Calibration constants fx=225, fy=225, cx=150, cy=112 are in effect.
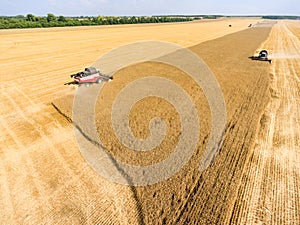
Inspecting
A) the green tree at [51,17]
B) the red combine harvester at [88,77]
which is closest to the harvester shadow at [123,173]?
the red combine harvester at [88,77]

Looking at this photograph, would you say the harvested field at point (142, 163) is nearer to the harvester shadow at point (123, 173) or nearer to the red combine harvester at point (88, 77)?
the harvester shadow at point (123, 173)

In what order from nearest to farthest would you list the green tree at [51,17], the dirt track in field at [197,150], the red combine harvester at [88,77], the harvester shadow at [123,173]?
1. the harvester shadow at [123,173]
2. the dirt track in field at [197,150]
3. the red combine harvester at [88,77]
4. the green tree at [51,17]

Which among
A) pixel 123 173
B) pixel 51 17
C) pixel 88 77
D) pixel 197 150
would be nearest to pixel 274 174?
pixel 197 150

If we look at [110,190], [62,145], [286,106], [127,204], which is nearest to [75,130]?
[62,145]

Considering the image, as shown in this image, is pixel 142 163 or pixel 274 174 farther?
pixel 142 163

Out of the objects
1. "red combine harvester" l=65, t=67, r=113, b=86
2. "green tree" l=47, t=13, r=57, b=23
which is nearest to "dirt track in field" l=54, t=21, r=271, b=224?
"red combine harvester" l=65, t=67, r=113, b=86

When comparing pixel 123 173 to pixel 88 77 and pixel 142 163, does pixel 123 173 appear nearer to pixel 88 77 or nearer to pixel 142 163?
pixel 142 163

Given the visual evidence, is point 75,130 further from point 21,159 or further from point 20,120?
point 20,120

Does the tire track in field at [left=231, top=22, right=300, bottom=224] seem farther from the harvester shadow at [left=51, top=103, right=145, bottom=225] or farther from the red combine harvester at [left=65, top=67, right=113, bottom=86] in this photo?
the red combine harvester at [left=65, top=67, right=113, bottom=86]

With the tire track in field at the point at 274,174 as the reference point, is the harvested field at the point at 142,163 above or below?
above
